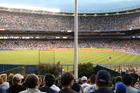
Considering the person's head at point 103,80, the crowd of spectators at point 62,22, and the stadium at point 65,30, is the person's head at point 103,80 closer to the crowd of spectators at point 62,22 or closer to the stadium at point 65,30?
the stadium at point 65,30

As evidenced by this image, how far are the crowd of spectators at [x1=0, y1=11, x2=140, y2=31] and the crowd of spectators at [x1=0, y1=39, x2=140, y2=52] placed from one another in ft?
19.3

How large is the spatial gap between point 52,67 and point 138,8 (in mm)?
47847

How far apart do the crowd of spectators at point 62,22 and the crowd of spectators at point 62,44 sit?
19.3ft

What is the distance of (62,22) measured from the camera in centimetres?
6194

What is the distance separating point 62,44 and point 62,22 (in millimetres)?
11573

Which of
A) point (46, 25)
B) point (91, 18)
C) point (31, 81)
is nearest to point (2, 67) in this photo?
point (31, 81)

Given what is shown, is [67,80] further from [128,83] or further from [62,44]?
[62,44]

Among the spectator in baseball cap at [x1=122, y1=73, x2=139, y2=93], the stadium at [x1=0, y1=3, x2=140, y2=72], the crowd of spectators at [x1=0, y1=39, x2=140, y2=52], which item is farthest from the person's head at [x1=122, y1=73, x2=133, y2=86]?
the crowd of spectators at [x1=0, y1=39, x2=140, y2=52]

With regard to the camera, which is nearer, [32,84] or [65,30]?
[32,84]

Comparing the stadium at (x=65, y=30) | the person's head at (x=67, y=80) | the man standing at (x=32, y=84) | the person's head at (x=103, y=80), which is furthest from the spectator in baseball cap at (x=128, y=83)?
the stadium at (x=65, y=30)

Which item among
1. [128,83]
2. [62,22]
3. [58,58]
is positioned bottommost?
[58,58]

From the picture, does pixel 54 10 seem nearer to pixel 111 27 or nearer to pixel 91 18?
pixel 91 18

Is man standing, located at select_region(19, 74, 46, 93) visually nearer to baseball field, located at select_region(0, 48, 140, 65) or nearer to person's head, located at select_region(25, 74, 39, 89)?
person's head, located at select_region(25, 74, 39, 89)

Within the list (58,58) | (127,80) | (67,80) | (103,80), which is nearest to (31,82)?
(67,80)
